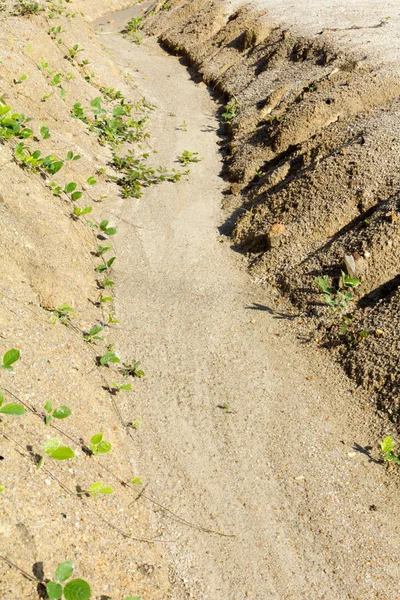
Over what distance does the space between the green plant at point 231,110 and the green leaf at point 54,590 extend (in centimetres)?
1111

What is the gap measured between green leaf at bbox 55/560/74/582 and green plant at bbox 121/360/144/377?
2679 mm

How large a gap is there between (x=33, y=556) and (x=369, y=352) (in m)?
4.25

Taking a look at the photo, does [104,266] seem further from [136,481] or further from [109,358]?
[136,481]

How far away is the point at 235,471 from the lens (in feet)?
17.0

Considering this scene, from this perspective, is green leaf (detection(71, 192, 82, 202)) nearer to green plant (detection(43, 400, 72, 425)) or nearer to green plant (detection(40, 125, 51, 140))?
green plant (detection(40, 125, 51, 140))

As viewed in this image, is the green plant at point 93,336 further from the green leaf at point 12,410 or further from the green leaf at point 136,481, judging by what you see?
the green leaf at point 12,410

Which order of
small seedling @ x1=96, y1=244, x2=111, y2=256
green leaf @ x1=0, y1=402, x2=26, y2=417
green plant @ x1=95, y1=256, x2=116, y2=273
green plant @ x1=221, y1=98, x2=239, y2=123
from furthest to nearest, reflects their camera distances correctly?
1. green plant @ x1=221, y1=98, x2=239, y2=123
2. small seedling @ x1=96, y1=244, x2=111, y2=256
3. green plant @ x1=95, y1=256, x2=116, y2=273
4. green leaf @ x1=0, y1=402, x2=26, y2=417

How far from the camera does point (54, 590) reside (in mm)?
3303

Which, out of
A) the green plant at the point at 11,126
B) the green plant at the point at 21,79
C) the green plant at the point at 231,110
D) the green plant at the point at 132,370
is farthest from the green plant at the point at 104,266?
the green plant at the point at 231,110

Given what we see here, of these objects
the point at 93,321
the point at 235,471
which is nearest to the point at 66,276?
the point at 93,321

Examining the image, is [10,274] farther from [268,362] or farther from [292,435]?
[292,435]

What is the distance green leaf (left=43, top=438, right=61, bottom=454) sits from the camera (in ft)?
13.5

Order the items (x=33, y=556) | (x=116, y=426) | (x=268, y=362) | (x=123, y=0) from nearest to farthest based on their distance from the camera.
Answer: (x=33, y=556)
(x=116, y=426)
(x=268, y=362)
(x=123, y=0)

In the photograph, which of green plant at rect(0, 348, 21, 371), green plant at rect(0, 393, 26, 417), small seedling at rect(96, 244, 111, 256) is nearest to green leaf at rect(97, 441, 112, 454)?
green plant at rect(0, 393, 26, 417)
